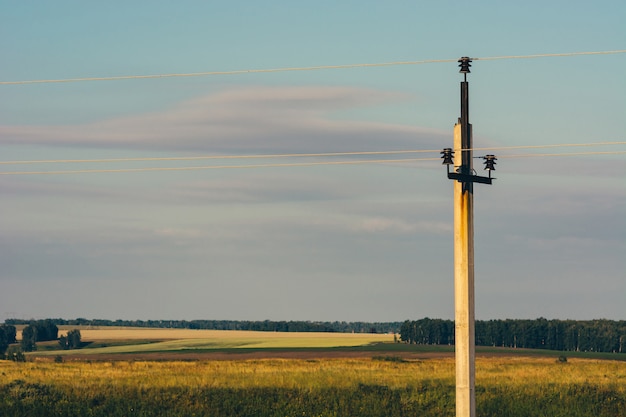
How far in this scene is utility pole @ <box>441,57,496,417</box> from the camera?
24.8m

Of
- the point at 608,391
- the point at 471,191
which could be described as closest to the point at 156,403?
the point at 608,391

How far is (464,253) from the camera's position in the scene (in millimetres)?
25125

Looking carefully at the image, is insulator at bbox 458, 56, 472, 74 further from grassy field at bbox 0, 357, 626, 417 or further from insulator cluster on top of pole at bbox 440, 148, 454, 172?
grassy field at bbox 0, 357, 626, 417

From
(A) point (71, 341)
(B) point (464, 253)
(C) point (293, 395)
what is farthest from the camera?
(A) point (71, 341)

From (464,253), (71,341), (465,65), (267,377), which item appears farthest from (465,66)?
(71,341)

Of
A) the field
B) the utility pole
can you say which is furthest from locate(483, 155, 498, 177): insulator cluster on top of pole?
the field

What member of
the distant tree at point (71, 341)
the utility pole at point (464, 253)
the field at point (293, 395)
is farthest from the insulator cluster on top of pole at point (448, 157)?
the distant tree at point (71, 341)

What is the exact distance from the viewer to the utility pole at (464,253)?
24766 mm

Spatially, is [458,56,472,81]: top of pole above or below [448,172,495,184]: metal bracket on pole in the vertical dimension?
above

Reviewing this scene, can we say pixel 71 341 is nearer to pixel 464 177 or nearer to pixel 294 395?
pixel 294 395

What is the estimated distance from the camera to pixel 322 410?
45.0m

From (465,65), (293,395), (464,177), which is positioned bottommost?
(293,395)

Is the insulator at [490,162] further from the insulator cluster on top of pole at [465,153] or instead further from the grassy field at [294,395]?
the grassy field at [294,395]

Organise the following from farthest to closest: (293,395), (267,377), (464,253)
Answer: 1. (267,377)
2. (293,395)
3. (464,253)
